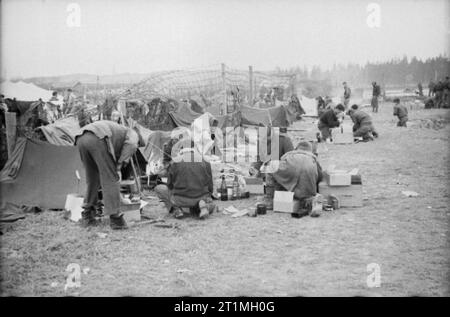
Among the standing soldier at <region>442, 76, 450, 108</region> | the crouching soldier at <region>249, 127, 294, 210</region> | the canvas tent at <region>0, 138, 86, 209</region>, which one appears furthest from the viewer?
the standing soldier at <region>442, 76, 450, 108</region>

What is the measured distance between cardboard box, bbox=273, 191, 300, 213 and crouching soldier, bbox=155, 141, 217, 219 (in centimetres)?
99

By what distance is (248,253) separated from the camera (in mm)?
5191

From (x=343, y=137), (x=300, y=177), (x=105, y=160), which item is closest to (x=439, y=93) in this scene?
(x=343, y=137)

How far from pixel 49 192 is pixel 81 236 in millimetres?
1786

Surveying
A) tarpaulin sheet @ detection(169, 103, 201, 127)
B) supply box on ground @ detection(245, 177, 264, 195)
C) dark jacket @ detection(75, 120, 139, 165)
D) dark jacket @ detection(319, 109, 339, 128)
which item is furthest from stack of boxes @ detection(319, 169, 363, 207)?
dark jacket @ detection(319, 109, 339, 128)

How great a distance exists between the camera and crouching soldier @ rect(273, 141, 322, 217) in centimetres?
662

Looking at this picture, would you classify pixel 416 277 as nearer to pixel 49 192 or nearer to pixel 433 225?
pixel 433 225

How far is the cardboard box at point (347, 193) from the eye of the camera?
688 centimetres

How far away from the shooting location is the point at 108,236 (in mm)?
5891

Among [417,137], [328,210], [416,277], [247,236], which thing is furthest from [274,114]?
[416,277]

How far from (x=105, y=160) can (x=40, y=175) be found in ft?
6.60

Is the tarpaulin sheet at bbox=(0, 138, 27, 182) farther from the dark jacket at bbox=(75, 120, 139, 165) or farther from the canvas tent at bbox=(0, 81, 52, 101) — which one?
the canvas tent at bbox=(0, 81, 52, 101)

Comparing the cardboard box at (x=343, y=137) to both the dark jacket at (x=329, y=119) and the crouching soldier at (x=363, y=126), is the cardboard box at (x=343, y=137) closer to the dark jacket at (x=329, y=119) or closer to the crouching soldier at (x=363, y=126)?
the crouching soldier at (x=363, y=126)
